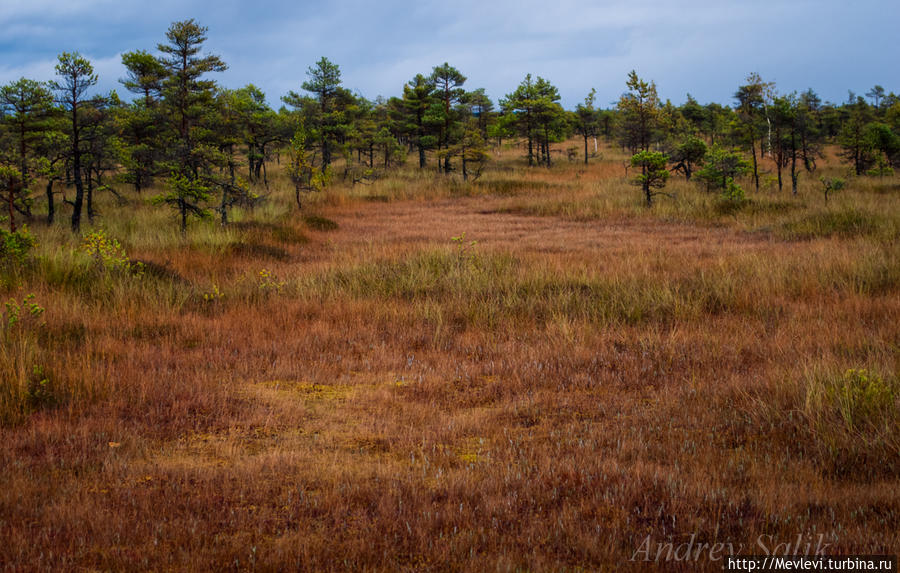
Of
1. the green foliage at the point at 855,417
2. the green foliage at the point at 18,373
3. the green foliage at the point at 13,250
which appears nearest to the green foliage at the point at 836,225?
the green foliage at the point at 855,417

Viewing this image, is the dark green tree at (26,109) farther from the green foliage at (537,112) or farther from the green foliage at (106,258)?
the green foliage at (537,112)

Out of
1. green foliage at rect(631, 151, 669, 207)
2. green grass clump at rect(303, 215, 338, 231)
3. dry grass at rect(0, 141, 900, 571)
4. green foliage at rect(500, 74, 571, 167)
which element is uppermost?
green foliage at rect(500, 74, 571, 167)

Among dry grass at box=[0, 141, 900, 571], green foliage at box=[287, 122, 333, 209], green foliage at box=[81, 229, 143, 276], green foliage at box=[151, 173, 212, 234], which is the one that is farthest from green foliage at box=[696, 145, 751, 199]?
green foliage at box=[81, 229, 143, 276]

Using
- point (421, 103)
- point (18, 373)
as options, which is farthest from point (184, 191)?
point (421, 103)

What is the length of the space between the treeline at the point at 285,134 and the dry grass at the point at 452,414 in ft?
21.9

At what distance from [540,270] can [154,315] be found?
245 inches

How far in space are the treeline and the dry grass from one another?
668cm

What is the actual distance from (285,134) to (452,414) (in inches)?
1342

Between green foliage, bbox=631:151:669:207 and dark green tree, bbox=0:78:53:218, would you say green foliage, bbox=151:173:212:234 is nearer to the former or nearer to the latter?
dark green tree, bbox=0:78:53:218

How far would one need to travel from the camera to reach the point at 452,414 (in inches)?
190

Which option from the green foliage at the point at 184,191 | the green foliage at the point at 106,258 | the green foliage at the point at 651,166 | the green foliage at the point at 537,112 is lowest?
the green foliage at the point at 106,258

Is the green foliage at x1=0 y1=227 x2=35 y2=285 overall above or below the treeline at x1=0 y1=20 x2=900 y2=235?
below

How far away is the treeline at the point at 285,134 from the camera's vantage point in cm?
1488

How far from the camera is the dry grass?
2959mm
